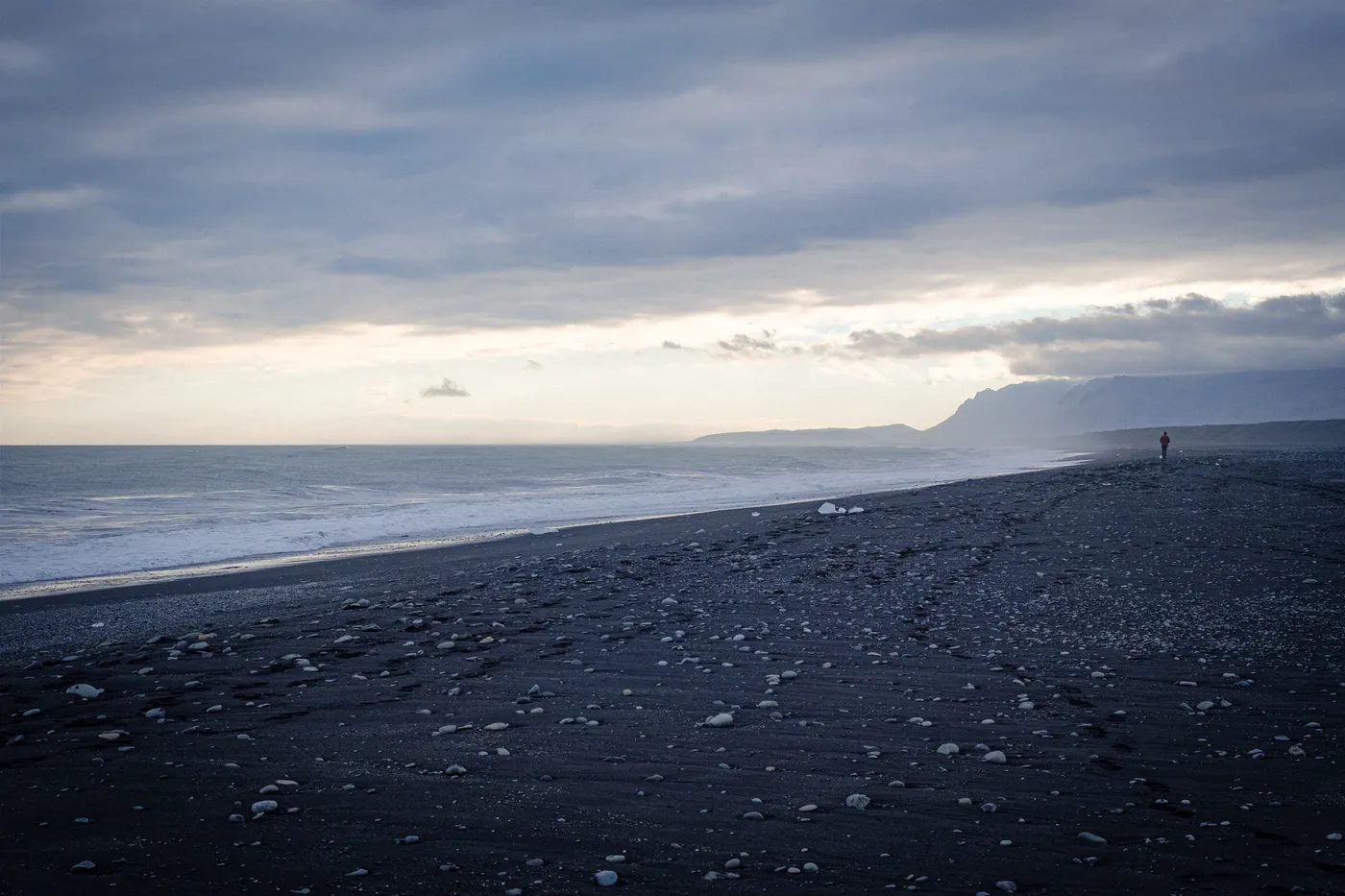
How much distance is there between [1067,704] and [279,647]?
27.7 feet

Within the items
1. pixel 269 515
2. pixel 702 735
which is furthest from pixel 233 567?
pixel 702 735

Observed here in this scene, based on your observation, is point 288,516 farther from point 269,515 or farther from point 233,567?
point 233,567

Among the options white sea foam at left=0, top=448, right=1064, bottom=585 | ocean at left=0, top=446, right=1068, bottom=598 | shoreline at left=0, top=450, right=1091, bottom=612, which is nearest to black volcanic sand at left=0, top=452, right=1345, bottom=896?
shoreline at left=0, top=450, right=1091, bottom=612

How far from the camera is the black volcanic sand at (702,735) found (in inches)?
182

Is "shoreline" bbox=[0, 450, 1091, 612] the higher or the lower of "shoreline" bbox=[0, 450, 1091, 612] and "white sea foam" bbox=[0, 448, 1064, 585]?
the lower

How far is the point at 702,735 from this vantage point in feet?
22.0

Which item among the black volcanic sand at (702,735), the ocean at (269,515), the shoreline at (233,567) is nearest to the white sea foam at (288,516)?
the ocean at (269,515)

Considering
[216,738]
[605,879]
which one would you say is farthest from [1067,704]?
[216,738]

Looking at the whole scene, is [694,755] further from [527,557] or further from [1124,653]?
[527,557]

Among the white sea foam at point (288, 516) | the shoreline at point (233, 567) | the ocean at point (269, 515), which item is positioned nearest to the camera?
the shoreline at point (233, 567)

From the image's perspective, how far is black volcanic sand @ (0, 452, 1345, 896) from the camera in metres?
4.62

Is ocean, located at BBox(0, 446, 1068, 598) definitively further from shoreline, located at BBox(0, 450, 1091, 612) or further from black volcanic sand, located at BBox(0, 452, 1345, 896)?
black volcanic sand, located at BBox(0, 452, 1345, 896)

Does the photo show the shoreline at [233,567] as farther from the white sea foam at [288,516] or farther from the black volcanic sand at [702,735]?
the black volcanic sand at [702,735]

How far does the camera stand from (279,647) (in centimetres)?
1026
